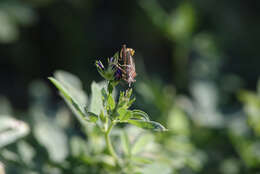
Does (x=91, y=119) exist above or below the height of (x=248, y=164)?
below

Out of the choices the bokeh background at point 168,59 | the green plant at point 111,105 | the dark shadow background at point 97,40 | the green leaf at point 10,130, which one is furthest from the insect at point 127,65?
the dark shadow background at point 97,40

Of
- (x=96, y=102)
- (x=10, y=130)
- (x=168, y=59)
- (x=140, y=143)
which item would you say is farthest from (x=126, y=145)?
(x=168, y=59)

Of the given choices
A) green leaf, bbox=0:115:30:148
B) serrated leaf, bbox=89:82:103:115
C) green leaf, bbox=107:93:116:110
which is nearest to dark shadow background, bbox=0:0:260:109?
green leaf, bbox=0:115:30:148

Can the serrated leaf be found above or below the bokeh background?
below

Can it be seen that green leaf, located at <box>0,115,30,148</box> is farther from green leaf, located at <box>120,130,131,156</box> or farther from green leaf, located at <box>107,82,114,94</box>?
green leaf, located at <box>107,82,114,94</box>

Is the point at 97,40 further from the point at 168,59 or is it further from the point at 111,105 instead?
the point at 111,105

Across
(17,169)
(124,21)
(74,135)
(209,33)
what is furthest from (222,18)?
(17,169)

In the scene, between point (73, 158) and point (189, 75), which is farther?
point (189, 75)

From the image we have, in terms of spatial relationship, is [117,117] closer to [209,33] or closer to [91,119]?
[91,119]
